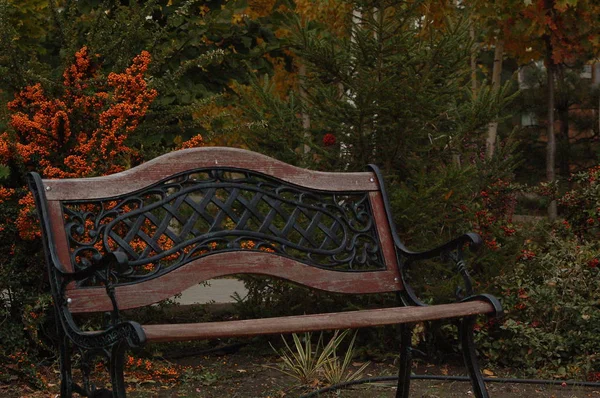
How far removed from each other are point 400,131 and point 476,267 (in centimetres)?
94

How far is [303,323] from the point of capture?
2922 mm

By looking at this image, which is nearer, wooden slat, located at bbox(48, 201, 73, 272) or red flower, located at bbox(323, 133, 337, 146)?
wooden slat, located at bbox(48, 201, 73, 272)

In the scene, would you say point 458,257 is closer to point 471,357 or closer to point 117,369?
point 471,357

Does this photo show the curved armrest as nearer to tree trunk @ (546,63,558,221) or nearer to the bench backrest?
the bench backrest

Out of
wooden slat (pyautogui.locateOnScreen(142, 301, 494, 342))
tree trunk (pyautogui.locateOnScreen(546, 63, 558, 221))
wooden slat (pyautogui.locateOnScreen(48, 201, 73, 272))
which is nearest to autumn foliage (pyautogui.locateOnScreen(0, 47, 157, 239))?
wooden slat (pyautogui.locateOnScreen(48, 201, 73, 272))

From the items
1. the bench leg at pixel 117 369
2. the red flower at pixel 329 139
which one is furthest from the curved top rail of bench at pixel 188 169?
the red flower at pixel 329 139

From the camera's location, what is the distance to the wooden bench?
9.77 ft

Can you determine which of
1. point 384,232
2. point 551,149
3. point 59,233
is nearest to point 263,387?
point 384,232

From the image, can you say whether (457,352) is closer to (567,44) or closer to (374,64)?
(374,64)

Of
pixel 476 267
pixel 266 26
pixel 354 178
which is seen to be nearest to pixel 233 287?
pixel 266 26

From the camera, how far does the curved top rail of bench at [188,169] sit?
3.31 metres

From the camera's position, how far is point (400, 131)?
5230 millimetres

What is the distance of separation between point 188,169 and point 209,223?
0.74 feet

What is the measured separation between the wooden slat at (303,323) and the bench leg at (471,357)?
134mm
